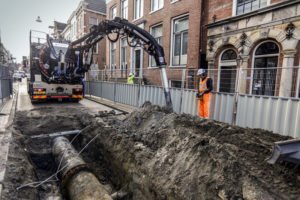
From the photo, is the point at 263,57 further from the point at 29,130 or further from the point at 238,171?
the point at 29,130

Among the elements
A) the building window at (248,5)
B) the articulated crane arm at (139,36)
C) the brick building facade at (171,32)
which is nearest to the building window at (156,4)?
the brick building facade at (171,32)

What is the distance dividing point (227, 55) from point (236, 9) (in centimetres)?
195

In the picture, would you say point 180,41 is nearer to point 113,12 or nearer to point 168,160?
point 168,160

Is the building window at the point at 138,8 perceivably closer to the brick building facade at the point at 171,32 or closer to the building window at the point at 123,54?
the brick building facade at the point at 171,32

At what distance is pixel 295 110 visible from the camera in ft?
A: 13.1

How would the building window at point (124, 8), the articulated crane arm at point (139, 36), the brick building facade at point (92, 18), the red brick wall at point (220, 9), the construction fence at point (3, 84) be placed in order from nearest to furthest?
the articulated crane arm at point (139, 36) < the construction fence at point (3, 84) < the red brick wall at point (220, 9) < the building window at point (124, 8) < the brick building facade at point (92, 18)

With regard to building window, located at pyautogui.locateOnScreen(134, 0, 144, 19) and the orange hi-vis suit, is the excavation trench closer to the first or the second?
the orange hi-vis suit

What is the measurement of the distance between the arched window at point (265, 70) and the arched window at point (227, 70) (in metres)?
0.71

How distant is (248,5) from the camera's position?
7.83m

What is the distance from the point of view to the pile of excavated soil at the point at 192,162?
2.22m

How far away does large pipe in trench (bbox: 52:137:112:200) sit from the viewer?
304 cm

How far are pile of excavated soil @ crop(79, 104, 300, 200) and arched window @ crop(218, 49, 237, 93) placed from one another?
8.04 ft

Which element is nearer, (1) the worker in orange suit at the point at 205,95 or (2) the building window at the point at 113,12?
(1) the worker in orange suit at the point at 205,95

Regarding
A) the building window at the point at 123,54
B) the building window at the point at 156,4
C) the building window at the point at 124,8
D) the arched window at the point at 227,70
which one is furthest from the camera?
the building window at the point at 123,54
